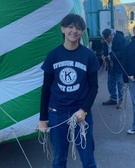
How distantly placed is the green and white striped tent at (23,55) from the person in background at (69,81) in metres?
0.72

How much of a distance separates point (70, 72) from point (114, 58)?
4.10 m

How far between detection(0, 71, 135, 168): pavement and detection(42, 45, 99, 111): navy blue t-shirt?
1559mm

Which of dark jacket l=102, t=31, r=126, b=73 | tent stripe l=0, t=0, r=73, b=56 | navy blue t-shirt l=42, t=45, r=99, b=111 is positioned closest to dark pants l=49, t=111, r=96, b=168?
navy blue t-shirt l=42, t=45, r=99, b=111

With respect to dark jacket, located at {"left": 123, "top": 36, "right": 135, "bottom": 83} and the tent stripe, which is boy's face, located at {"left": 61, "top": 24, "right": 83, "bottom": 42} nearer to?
the tent stripe

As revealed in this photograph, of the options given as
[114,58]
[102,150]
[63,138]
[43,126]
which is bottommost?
[102,150]

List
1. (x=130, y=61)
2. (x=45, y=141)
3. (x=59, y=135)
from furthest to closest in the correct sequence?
(x=130, y=61), (x=45, y=141), (x=59, y=135)

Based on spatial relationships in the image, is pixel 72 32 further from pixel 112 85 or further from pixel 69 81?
pixel 112 85

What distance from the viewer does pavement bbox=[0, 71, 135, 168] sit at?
4.19 metres

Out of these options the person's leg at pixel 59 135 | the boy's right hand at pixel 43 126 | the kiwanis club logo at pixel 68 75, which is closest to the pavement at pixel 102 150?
the person's leg at pixel 59 135

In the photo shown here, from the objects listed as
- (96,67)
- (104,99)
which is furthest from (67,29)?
(104,99)

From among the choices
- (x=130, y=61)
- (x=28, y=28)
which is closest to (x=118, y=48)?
(x=130, y=61)

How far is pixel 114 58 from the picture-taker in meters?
6.74

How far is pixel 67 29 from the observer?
2756 millimetres

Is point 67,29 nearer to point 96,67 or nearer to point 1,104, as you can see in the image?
point 96,67
